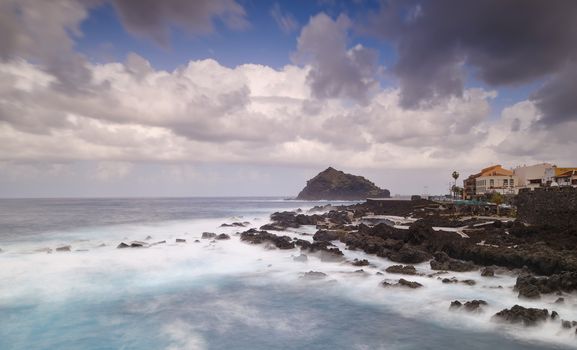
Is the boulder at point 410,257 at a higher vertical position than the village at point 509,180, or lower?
lower

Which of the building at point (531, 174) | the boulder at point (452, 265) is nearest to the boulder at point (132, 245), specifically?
the boulder at point (452, 265)

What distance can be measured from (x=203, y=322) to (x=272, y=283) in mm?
6403

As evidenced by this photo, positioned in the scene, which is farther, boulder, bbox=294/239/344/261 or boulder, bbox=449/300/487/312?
boulder, bbox=294/239/344/261

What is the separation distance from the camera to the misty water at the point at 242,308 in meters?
12.5

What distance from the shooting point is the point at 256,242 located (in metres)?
33.2

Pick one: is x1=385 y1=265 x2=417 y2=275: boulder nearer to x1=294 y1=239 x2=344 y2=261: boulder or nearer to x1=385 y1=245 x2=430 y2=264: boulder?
x1=385 y1=245 x2=430 y2=264: boulder

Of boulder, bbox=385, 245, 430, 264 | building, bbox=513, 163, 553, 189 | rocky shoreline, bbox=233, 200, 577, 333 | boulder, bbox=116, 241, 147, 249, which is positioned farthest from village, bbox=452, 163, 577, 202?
boulder, bbox=116, 241, 147, 249

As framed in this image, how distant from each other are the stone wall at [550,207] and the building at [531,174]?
32.2m

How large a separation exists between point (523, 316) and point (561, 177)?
54.5 m

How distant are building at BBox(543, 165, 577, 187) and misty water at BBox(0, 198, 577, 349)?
42.5 m

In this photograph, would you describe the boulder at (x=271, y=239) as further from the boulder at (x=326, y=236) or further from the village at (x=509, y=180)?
the village at (x=509, y=180)

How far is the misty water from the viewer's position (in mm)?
12477

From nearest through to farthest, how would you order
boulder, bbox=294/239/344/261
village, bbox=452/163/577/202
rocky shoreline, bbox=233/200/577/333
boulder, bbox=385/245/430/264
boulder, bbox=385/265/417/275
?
rocky shoreline, bbox=233/200/577/333, boulder, bbox=385/265/417/275, boulder, bbox=385/245/430/264, boulder, bbox=294/239/344/261, village, bbox=452/163/577/202

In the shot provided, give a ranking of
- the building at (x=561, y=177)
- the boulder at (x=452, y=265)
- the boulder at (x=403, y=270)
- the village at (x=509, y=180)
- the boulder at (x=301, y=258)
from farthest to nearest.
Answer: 1. the village at (x=509, y=180)
2. the building at (x=561, y=177)
3. the boulder at (x=301, y=258)
4. the boulder at (x=452, y=265)
5. the boulder at (x=403, y=270)
